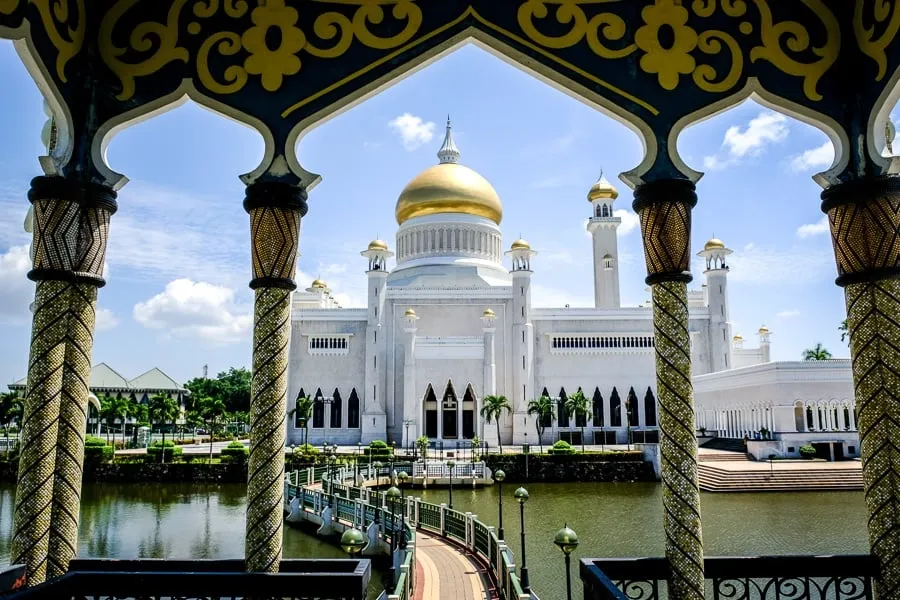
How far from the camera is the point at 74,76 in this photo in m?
3.53

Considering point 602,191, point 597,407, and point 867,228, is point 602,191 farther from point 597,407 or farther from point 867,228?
point 867,228

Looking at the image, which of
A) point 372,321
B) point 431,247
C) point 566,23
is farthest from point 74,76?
point 431,247

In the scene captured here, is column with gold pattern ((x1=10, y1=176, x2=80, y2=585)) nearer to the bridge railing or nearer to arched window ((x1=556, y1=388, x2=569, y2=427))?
the bridge railing

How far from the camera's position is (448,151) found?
1329 inches

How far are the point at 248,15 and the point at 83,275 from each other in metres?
1.59

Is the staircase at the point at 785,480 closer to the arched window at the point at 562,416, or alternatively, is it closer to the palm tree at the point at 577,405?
the palm tree at the point at 577,405

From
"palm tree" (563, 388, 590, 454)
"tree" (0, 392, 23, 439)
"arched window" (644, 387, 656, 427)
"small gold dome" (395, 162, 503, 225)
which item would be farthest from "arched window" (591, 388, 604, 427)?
"tree" (0, 392, 23, 439)

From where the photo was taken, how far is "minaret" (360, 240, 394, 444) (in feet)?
92.4

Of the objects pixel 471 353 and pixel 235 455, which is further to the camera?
pixel 471 353

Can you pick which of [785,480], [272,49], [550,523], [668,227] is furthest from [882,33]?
[785,480]

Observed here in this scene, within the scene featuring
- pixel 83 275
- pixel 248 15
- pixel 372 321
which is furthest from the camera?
pixel 372 321

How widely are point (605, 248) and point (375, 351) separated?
446 inches

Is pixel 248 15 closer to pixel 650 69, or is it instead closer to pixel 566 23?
pixel 566 23

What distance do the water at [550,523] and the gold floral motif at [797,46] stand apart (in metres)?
6.45
